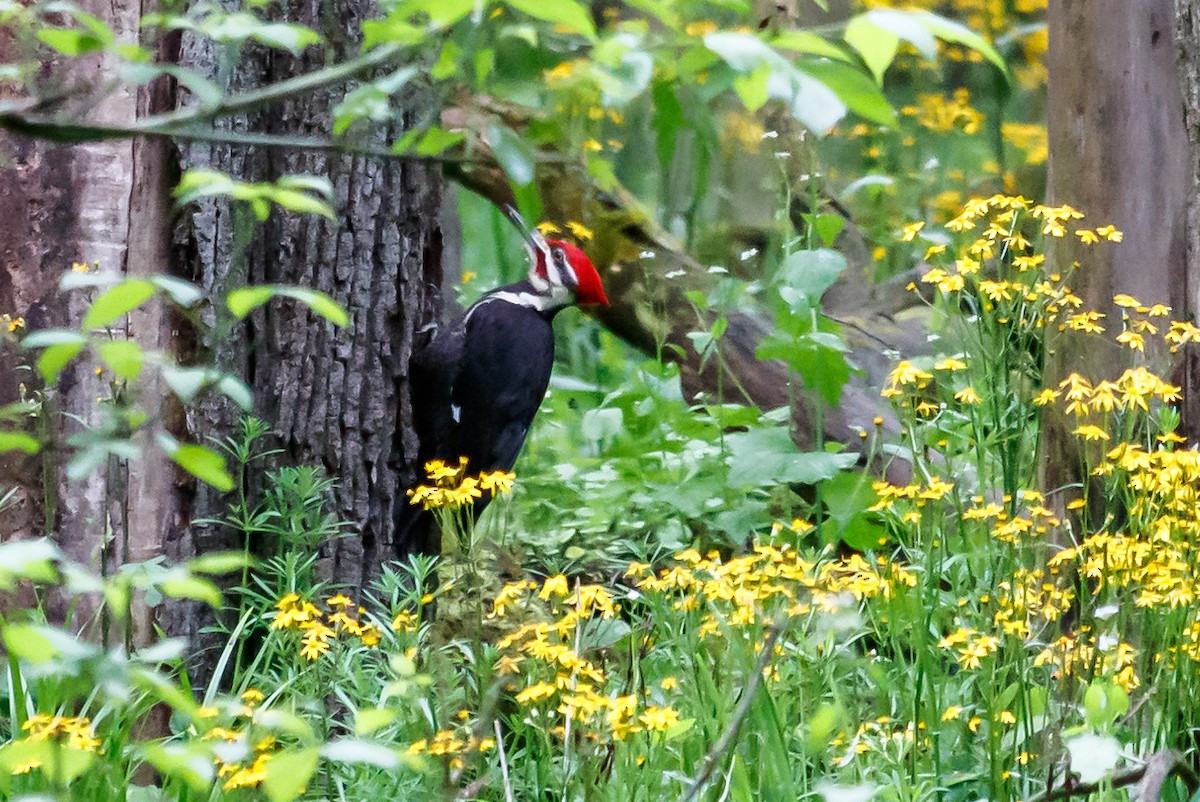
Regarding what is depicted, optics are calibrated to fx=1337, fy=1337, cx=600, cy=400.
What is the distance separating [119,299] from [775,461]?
2583mm

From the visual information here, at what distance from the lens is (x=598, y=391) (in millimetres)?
5137

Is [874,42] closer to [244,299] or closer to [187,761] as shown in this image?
[244,299]

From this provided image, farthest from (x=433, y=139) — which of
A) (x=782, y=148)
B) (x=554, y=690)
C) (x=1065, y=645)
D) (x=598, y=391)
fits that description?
(x=598, y=391)

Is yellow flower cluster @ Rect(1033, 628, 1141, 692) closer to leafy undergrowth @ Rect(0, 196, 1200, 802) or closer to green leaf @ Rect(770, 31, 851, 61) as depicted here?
leafy undergrowth @ Rect(0, 196, 1200, 802)

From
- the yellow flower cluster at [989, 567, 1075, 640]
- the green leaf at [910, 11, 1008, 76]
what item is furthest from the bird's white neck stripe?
the green leaf at [910, 11, 1008, 76]

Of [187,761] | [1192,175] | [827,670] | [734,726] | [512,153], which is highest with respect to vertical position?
[1192,175]

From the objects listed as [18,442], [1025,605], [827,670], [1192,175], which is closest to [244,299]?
[18,442]

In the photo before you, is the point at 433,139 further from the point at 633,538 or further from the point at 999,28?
the point at 999,28

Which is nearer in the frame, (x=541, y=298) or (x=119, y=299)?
(x=119, y=299)

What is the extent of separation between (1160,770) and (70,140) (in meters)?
1.39

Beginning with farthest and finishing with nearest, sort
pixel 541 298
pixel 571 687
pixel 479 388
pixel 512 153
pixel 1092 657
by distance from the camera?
1. pixel 541 298
2. pixel 479 388
3. pixel 1092 657
4. pixel 571 687
5. pixel 512 153

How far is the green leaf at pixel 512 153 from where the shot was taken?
1.05 metres

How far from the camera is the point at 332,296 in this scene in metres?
2.92

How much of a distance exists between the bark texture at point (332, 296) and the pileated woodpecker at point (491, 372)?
0.14 m
